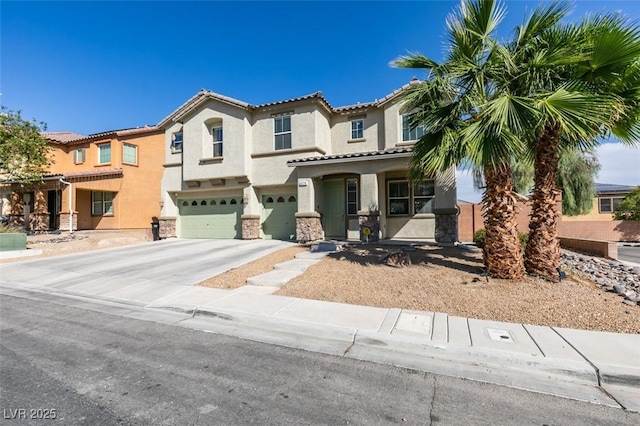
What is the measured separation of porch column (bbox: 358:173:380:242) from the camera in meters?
13.8

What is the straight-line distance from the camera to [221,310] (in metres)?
6.04

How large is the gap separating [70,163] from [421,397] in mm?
27571

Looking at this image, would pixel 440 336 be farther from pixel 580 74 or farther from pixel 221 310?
pixel 580 74

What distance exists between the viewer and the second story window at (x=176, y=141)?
19.0 metres

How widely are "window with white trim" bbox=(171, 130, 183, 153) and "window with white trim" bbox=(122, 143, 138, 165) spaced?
3.58 metres

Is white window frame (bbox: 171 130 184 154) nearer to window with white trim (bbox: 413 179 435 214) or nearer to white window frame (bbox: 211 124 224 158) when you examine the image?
white window frame (bbox: 211 124 224 158)

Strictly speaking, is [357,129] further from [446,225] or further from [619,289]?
[619,289]

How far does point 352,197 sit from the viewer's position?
15875 millimetres

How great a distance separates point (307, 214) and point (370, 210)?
118 inches

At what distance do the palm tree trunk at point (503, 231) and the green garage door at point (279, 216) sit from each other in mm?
10126

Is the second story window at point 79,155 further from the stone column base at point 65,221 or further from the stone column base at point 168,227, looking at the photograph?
the stone column base at point 168,227

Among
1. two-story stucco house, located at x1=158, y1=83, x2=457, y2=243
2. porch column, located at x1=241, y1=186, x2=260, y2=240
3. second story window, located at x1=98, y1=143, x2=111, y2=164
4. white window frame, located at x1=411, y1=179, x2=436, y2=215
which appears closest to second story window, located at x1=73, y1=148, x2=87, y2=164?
second story window, located at x1=98, y1=143, x2=111, y2=164

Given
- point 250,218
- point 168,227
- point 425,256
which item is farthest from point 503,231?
point 168,227

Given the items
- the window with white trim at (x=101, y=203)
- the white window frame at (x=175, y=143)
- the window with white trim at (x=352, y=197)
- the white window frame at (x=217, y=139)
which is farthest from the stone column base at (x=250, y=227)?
the window with white trim at (x=101, y=203)
